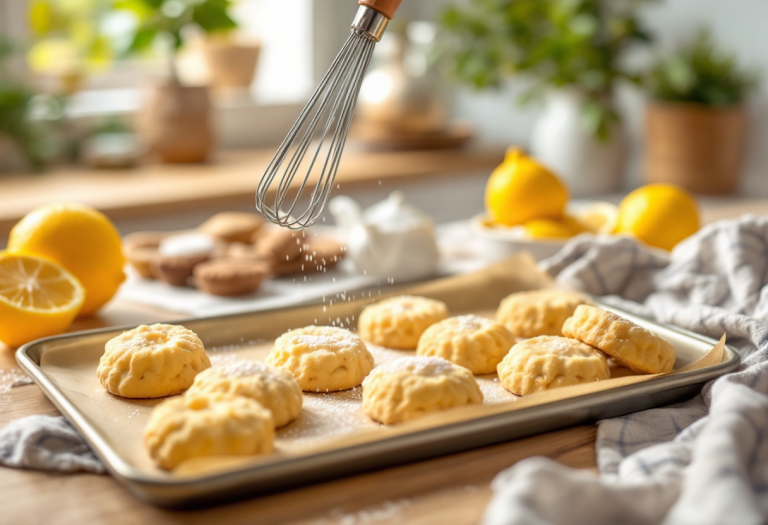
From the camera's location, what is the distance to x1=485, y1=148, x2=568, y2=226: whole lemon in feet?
4.54

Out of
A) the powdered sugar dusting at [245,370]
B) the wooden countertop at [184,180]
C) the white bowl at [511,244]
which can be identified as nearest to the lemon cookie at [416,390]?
the powdered sugar dusting at [245,370]

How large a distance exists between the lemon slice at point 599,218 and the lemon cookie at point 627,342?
569 mm

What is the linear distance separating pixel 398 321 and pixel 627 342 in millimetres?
290

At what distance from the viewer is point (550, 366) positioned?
84 cm

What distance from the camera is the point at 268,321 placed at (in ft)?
3.52

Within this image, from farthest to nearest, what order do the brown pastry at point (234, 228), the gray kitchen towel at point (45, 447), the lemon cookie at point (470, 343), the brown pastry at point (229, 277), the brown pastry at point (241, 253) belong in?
the brown pastry at point (234, 228)
the brown pastry at point (241, 253)
the brown pastry at point (229, 277)
the lemon cookie at point (470, 343)
the gray kitchen towel at point (45, 447)

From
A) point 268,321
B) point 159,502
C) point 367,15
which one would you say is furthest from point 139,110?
point 159,502

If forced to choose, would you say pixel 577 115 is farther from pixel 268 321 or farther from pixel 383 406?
pixel 383 406

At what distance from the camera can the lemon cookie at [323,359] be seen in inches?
34.6

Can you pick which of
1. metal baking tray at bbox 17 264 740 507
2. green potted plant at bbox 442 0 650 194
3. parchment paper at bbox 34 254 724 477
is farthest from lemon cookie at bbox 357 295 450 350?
green potted plant at bbox 442 0 650 194

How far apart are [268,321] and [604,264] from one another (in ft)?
1.64

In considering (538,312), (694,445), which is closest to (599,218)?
(538,312)

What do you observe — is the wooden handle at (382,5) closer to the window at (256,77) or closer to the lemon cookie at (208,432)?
the lemon cookie at (208,432)

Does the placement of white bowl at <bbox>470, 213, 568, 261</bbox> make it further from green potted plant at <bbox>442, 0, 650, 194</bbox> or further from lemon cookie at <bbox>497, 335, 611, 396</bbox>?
green potted plant at <bbox>442, 0, 650, 194</bbox>
